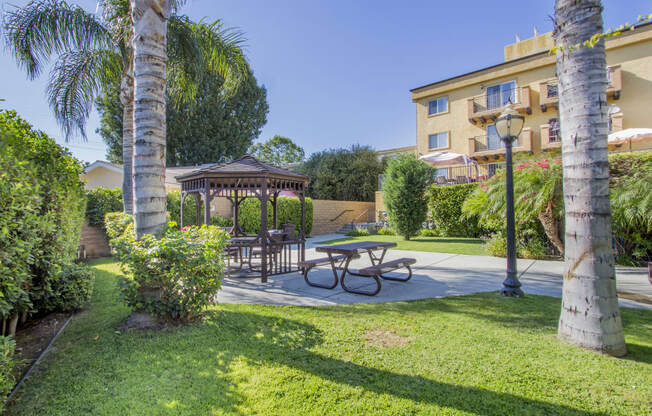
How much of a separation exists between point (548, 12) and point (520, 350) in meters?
3.69

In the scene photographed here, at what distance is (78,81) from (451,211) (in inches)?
576

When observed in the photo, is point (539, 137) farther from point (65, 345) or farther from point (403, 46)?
point (65, 345)

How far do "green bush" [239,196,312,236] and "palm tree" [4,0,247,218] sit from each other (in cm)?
651

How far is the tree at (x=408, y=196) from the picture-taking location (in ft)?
46.7

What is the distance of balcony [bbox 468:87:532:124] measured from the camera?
64.3ft

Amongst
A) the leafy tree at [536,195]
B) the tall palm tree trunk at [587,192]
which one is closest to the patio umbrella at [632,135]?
the leafy tree at [536,195]

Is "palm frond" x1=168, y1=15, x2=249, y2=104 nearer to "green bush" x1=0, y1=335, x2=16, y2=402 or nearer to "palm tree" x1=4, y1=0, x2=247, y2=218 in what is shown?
"palm tree" x1=4, y1=0, x2=247, y2=218

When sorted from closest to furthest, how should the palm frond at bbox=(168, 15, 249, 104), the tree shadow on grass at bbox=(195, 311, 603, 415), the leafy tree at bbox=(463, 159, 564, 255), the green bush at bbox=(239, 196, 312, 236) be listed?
the tree shadow on grass at bbox=(195, 311, 603, 415) < the leafy tree at bbox=(463, 159, 564, 255) < the palm frond at bbox=(168, 15, 249, 104) < the green bush at bbox=(239, 196, 312, 236)

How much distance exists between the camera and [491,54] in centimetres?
2288

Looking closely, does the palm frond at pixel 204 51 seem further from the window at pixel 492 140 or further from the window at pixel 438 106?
the window at pixel 438 106

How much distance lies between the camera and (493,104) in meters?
20.8

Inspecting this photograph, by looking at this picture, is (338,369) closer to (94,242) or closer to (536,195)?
(536,195)

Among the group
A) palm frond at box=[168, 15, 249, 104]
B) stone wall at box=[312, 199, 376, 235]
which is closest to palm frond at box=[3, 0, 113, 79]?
palm frond at box=[168, 15, 249, 104]

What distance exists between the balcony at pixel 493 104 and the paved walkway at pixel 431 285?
14505mm
